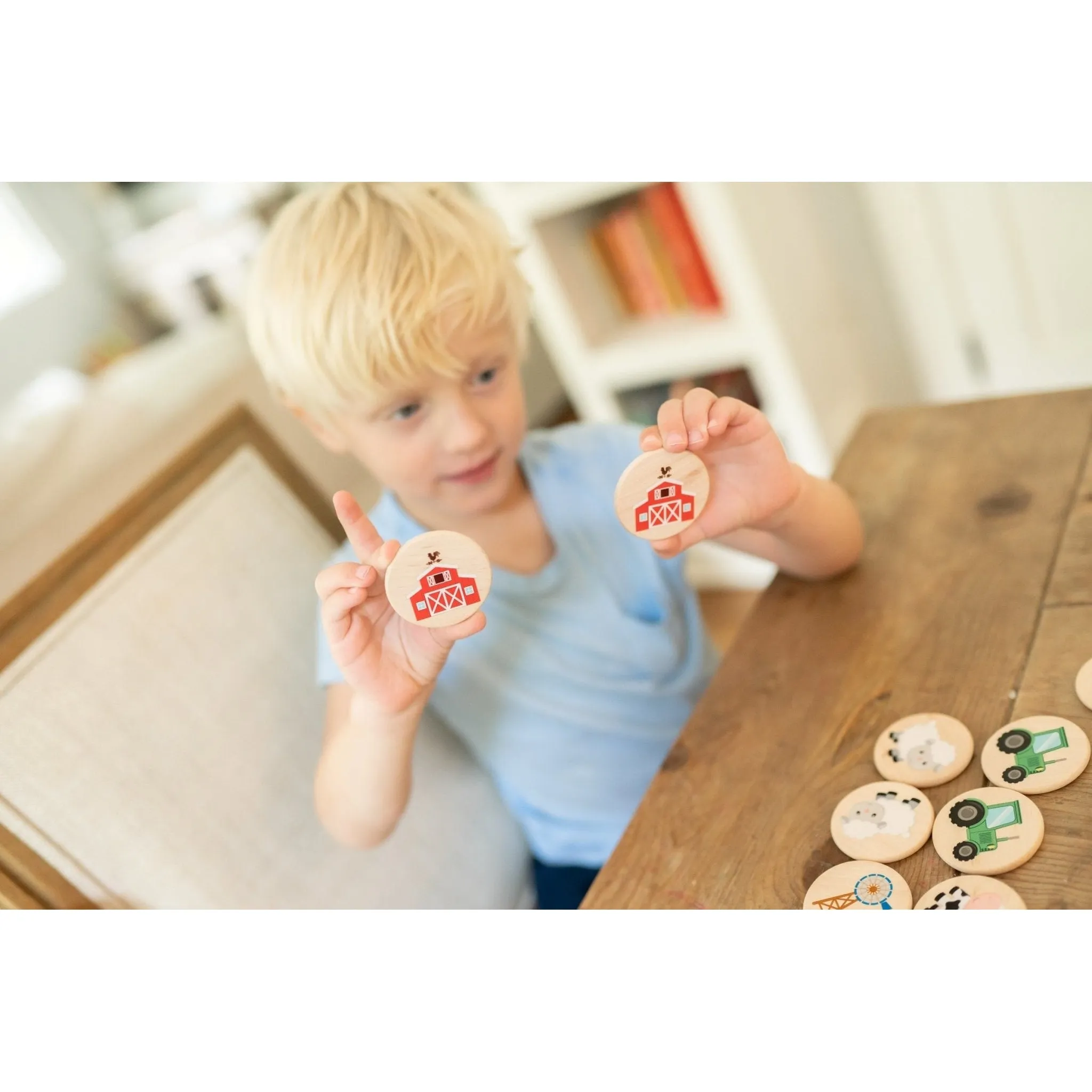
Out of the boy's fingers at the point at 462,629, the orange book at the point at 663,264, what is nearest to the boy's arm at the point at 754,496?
the boy's fingers at the point at 462,629

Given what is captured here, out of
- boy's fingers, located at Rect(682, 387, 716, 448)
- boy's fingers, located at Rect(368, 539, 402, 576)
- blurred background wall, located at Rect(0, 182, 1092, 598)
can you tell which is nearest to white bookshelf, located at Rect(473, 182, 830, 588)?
blurred background wall, located at Rect(0, 182, 1092, 598)

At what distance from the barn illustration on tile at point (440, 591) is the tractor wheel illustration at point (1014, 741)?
324 mm

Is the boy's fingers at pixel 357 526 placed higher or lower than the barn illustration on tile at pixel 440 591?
higher

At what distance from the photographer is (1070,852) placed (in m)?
0.52

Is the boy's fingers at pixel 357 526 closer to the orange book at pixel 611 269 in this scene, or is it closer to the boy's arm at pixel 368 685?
the boy's arm at pixel 368 685

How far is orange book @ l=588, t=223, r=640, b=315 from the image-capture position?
198cm

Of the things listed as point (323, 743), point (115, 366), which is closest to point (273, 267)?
point (323, 743)

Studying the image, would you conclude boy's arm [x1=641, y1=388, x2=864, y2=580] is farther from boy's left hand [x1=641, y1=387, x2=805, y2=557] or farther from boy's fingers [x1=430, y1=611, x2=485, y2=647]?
boy's fingers [x1=430, y1=611, x2=485, y2=647]

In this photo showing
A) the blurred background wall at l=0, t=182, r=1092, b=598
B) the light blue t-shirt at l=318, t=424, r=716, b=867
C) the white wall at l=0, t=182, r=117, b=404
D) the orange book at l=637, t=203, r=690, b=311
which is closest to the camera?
the light blue t-shirt at l=318, t=424, r=716, b=867

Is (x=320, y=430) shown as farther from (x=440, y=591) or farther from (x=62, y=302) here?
(x=62, y=302)

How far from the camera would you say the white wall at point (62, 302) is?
3.00m

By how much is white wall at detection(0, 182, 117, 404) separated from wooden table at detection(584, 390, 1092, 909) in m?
2.82
